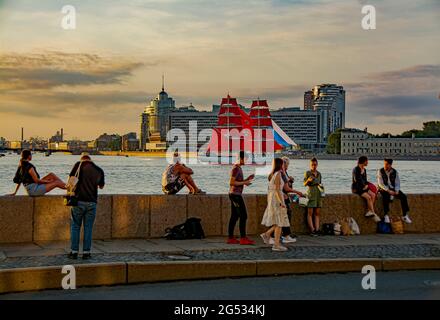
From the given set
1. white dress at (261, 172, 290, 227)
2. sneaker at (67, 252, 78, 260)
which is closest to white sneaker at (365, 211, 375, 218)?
white dress at (261, 172, 290, 227)

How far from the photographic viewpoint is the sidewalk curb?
920 cm

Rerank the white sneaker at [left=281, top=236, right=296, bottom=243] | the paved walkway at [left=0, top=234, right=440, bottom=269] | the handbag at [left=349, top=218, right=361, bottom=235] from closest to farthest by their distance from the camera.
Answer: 1. the paved walkway at [left=0, top=234, right=440, bottom=269]
2. the white sneaker at [left=281, top=236, right=296, bottom=243]
3. the handbag at [left=349, top=218, right=361, bottom=235]

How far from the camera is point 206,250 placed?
38.4 ft

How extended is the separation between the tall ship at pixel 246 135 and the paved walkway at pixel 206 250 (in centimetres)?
12260

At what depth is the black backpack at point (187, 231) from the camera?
42.7 ft

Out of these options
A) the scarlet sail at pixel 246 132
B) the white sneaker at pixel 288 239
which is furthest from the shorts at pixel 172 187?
the scarlet sail at pixel 246 132

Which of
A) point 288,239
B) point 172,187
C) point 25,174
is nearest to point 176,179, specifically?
point 172,187

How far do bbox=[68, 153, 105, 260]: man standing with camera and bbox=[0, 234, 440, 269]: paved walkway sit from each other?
0.30 m

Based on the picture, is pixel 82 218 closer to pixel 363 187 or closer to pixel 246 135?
pixel 363 187

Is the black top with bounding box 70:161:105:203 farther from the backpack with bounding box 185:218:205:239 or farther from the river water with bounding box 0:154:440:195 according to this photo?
the river water with bounding box 0:154:440:195

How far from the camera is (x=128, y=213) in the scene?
13.2m
